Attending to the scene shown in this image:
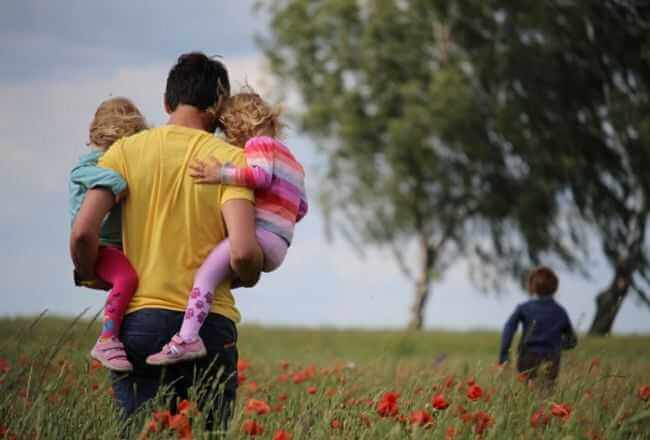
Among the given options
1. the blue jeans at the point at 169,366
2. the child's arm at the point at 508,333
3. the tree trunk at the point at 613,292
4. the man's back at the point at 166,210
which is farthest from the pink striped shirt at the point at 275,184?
the tree trunk at the point at 613,292

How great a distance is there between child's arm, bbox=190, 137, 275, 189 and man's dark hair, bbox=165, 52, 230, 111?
0.26 metres

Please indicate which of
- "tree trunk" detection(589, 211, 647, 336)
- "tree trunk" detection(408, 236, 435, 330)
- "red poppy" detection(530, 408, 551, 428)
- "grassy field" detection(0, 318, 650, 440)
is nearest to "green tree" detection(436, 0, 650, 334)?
"tree trunk" detection(589, 211, 647, 336)

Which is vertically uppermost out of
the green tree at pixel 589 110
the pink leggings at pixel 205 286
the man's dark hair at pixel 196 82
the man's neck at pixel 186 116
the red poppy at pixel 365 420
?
the green tree at pixel 589 110

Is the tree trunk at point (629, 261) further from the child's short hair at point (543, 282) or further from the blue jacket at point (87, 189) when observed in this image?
the blue jacket at point (87, 189)

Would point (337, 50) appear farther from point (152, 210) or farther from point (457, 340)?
point (152, 210)

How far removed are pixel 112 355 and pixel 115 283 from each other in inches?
11.4

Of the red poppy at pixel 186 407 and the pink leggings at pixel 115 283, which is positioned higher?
the pink leggings at pixel 115 283

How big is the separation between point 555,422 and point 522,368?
4133 mm

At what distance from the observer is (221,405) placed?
3969mm

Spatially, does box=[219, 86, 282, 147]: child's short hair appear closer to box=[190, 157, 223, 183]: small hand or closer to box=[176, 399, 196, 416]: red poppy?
box=[190, 157, 223, 183]: small hand

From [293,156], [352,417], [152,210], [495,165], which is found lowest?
[352,417]

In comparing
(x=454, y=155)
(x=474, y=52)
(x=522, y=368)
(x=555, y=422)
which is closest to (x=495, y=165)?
(x=454, y=155)

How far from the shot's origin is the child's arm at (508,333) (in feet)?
26.3

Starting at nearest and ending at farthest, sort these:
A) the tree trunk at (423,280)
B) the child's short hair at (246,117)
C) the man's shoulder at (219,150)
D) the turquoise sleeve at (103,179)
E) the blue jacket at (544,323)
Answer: the turquoise sleeve at (103,179)
the man's shoulder at (219,150)
the child's short hair at (246,117)
the blue jacket at (544,323)
the tree trunk at (423,280)
